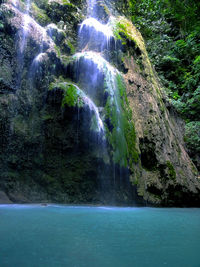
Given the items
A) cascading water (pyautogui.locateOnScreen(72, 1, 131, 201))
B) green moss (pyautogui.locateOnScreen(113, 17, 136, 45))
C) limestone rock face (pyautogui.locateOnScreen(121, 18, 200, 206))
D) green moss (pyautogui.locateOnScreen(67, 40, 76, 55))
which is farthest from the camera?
green moss (pyautogui.locateOnScreen(113, 17, 136, 45))

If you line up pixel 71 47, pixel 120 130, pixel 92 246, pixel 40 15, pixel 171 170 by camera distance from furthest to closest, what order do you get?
pixel 71 47
pixel 40 15
pixel 171 170
pixel 120 130
pixel 92 246

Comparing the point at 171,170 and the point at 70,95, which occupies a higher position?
the point at 70,95

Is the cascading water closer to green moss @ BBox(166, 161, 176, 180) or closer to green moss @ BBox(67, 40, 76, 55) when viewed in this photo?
green moss @ BBox(67, 40, 76, 55)

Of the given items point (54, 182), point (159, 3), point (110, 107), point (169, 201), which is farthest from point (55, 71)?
point (159, 3)

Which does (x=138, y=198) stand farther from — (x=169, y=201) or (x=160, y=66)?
(x=160, y=66)

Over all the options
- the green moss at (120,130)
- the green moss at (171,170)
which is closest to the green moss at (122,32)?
the green moss at (120,130)

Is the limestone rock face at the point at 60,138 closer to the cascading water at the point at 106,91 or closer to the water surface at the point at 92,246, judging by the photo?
the cascading water at the point at 106,91

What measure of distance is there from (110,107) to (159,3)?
35.8 feet

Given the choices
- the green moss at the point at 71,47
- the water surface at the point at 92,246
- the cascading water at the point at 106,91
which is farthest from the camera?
the green moss at the point at 71,47

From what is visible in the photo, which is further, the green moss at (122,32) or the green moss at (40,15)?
the green moss at (122,32)

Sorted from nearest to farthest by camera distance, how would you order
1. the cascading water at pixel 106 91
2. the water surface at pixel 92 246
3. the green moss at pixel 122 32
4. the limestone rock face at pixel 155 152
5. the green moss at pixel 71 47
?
1. the water surface at pixel 92 246
2. the cascading water at pixel 106 91
3. the limestone rock face at pixel 155 152
4. the green moss at pixel 71 47
5. the green moss at pixel 122 32

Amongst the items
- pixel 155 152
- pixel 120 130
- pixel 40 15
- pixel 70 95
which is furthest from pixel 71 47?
pixel 155 152

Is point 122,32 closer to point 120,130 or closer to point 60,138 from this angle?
point 120,130

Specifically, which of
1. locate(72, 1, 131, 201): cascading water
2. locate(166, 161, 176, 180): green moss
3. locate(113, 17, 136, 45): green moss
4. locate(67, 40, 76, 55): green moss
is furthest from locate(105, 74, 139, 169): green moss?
locate(113, 17, 136, 45): green moss
